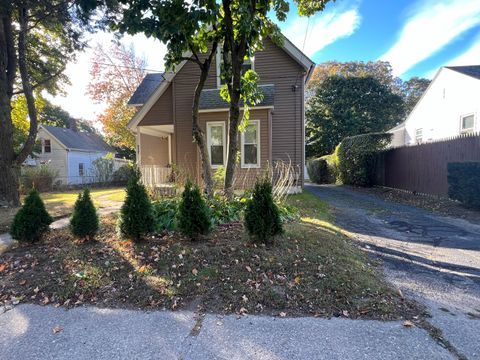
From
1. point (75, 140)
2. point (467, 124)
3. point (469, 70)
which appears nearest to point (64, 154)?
point (75, 140)

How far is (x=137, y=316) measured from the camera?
3102 mm

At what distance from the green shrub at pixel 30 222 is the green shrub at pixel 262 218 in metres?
3.70

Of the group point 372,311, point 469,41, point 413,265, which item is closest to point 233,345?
→ point 372,311

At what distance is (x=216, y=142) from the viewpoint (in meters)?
11.5

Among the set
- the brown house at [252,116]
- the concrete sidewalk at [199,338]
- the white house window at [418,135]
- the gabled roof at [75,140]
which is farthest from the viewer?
the gabled roof at [75,140]

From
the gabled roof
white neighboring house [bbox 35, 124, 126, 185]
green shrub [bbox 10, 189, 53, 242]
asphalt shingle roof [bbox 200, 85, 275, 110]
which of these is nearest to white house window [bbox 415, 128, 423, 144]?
asphalt shingle roof [bbox 200, 85, 275, 110]

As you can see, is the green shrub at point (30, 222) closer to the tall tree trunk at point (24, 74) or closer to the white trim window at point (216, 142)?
the tall tree trunk at point (24, 74)

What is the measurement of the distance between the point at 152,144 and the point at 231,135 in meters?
9.19

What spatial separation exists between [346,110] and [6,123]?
2689 centimetres

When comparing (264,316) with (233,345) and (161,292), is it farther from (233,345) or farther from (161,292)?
(161,292)

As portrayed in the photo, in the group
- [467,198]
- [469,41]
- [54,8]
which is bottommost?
[467,198]

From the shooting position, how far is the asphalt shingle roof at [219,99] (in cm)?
1066

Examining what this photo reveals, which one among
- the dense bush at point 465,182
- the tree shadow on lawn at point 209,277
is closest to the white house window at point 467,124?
the dense bush at point 465,182

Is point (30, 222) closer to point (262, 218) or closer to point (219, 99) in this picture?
point (262, 218)
